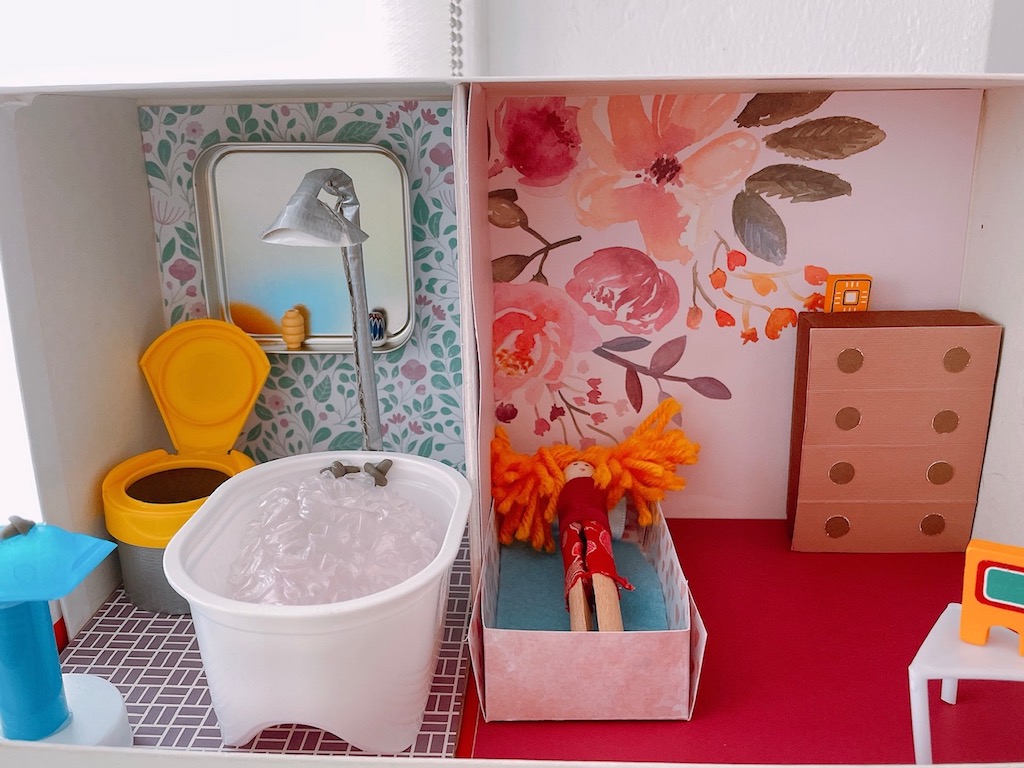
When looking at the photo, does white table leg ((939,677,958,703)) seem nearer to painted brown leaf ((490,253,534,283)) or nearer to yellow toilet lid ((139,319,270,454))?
painted brown leaf ((490,253,534,283))

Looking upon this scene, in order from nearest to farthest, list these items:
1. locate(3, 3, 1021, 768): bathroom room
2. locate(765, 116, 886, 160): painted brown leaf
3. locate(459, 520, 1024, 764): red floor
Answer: locate(459, 520, 1024, 764): red floor
locate(3, 3, 1021, 768): bathroom room
locate(765, 116, 886, 160): painted brown leaf

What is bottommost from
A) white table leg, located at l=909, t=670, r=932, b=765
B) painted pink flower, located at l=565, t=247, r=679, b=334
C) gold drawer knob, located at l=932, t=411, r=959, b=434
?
white table leg, located at l=909, t=670, r=932, b=765

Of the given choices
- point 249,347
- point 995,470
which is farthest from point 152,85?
point 995,470

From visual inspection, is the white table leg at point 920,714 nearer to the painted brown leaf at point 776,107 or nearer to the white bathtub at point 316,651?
the white bathtub at point 316,651

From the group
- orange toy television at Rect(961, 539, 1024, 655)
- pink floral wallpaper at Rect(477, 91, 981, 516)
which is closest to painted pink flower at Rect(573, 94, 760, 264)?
pink floral wallpaper at Rect(477, 91, 981, 516)

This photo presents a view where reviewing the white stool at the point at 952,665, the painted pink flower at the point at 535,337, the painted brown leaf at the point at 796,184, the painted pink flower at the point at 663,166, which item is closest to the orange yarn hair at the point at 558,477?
the painted pink flower at the point at 535,337
